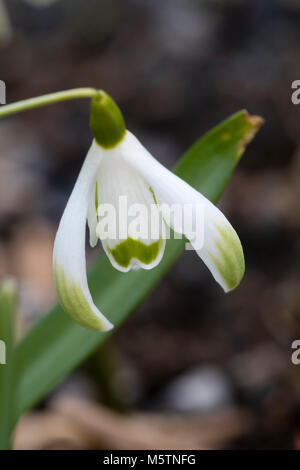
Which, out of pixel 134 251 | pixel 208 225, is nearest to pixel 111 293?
pixel 134 251

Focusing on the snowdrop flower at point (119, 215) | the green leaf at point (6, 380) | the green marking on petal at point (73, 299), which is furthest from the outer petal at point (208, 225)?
the green leaf at point (6, 380)

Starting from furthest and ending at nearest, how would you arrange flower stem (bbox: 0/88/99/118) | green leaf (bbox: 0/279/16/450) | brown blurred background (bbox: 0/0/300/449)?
brown blurred background (bbox: 0/0/300/449) < green leaf (bbox: 0/279/16/450) < flower stem (bbox: 0/88/99/118)

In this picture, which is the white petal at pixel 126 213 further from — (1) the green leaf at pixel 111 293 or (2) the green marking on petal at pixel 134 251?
(1) the green leaf at pixel 111 293

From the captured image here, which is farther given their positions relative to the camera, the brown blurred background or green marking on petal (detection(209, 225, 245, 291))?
the brown blurred background

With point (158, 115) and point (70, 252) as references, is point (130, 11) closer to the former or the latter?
point (158, 115)

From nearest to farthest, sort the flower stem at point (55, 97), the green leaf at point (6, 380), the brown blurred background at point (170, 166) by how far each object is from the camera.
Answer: the flower stem at point (55, 97) < the green leaf at point (6, 380) < the brown blurred background at point (170, 166)

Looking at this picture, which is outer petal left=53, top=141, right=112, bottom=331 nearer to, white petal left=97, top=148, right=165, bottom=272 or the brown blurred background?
white petal left=97, top=148, right=165, bottom=272

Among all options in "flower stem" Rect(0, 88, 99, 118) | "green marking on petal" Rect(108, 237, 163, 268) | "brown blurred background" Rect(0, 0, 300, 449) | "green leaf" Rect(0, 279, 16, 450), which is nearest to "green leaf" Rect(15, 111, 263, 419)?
"green leaf" Rect(0, 279, 16, 450)

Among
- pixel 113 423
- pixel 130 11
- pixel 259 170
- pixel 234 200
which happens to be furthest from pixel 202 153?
pixel 130 11
